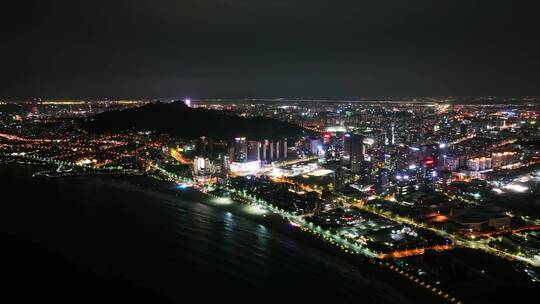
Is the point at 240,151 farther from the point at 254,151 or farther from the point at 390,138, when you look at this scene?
the point at 390,138

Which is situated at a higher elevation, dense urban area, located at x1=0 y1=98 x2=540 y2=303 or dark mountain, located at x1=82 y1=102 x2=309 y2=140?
dark mountain, located at x1=82 y1=102 x2=309 y2=140

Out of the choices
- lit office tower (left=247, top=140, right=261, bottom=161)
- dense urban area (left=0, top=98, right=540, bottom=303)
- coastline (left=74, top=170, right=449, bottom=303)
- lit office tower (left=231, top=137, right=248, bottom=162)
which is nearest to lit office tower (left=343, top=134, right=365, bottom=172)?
dense urban area (left=0, top=98, right=540, bottom=303)

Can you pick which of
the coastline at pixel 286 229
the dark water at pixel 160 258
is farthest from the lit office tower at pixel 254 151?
the dark water at pixel 160 258

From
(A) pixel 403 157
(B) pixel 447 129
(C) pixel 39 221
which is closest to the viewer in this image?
(C) pixel 39 221

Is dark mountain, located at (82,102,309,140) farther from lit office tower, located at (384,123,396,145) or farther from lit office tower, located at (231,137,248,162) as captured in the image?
lit office tower, located at (384,123,396,145)

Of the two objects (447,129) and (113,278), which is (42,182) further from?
(447,129)

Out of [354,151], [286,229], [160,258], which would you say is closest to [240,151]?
[354,151]

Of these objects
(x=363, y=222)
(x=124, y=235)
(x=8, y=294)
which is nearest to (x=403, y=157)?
(x=363, y=222)
